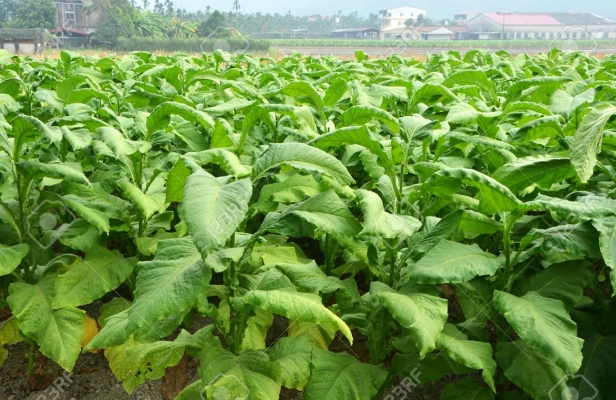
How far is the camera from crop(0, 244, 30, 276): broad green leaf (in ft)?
6.63

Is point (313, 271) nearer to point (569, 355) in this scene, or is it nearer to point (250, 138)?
point (569, 355)

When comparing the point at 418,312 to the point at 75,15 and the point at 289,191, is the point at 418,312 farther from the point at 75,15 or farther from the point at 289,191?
the point at 75,15

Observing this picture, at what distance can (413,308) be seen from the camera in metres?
1.66

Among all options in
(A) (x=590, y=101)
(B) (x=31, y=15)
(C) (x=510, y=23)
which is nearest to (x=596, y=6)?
(C) (x=510, y=23)

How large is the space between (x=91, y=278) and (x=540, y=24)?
71.7 feet

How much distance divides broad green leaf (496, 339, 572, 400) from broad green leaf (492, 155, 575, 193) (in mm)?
532

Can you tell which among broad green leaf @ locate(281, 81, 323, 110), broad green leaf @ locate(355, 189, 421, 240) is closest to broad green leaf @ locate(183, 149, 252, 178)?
A: broad green leaf @ locate(355, 189, 421, 240)

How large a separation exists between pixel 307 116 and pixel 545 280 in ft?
3.95

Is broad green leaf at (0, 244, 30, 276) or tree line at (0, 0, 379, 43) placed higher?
tree line at (0, 0, 379, 43)

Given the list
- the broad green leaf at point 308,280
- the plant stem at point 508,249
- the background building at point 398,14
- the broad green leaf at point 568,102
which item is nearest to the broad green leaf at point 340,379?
the broad green leaf at point 308,280

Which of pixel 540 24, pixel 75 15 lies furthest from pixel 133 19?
pixel 540 24

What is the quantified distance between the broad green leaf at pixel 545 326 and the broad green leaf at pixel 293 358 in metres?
0.70

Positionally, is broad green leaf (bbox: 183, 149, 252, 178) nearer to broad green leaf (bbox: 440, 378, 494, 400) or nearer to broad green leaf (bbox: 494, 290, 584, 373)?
broad green leaf (bbox: 494, 290, 584, 373)

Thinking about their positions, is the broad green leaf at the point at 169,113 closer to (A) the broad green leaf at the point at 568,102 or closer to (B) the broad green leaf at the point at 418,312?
(B) the broad green leaf at the point at 418,312
